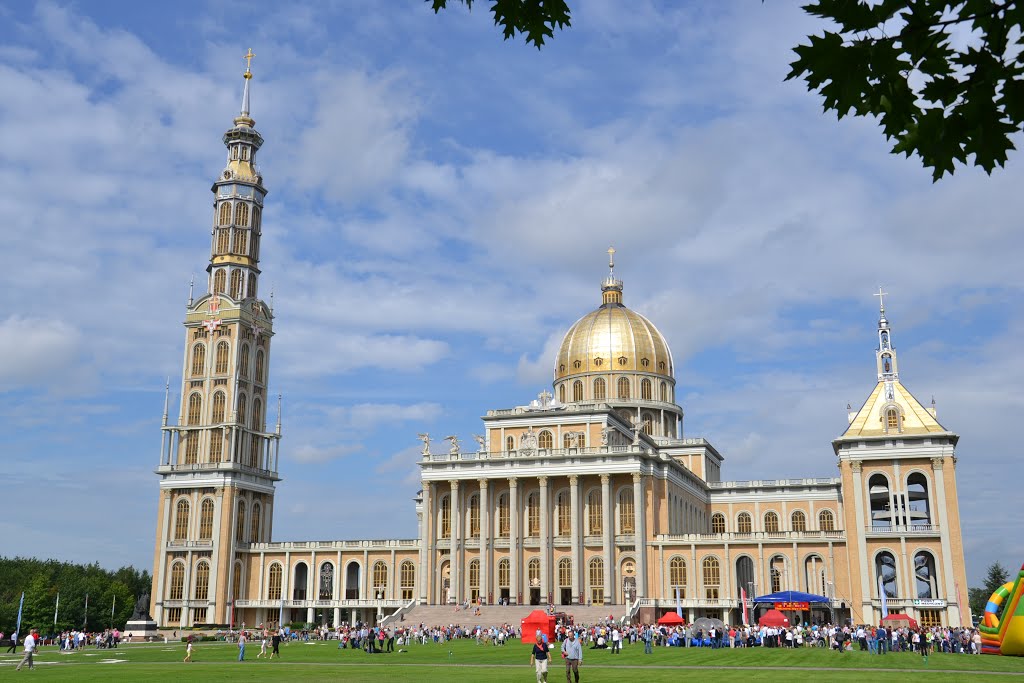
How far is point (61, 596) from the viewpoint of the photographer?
342 feet

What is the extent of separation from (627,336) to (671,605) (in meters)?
32.2

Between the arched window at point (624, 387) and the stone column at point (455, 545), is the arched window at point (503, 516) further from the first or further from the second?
the arched window at point (624, 387)

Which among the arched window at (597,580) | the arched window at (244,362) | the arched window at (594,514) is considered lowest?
the arched window at (597,580)

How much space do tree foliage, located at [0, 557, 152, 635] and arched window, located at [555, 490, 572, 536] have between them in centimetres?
4760

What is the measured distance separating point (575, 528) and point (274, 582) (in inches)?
1230

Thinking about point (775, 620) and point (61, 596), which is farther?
point (61, 596)

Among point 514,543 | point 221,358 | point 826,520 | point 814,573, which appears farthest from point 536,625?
point 826,520

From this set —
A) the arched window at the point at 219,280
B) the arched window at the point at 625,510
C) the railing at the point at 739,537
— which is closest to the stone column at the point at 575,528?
the arched window at the point at 625,510

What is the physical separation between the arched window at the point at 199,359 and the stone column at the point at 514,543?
34.3 m

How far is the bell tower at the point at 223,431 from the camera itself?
3593 inches

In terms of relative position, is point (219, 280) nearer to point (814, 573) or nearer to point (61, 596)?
point (61, 596)

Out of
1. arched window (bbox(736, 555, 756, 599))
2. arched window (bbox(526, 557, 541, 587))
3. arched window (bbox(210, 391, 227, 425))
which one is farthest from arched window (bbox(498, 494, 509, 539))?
arched window (bbox(210, 391, 227, 425))

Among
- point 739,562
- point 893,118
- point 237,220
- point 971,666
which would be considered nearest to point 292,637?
point 739,562

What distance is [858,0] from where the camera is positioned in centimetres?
648
